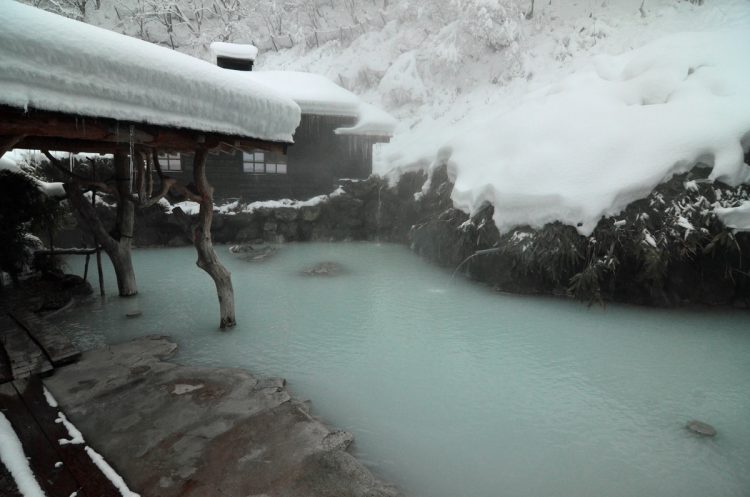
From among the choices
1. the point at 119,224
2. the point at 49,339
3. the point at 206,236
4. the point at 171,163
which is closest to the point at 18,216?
the point at 119,224

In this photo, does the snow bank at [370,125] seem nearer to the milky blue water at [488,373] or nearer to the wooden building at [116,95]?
the milky blue water at [488,373]

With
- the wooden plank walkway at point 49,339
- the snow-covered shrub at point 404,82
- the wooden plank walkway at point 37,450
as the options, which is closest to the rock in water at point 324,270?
the wooden plank walkway at point 49,339

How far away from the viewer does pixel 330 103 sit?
12750 millimetres

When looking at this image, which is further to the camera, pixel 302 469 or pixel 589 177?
pixel 589 177

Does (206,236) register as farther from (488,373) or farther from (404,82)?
(404,82)

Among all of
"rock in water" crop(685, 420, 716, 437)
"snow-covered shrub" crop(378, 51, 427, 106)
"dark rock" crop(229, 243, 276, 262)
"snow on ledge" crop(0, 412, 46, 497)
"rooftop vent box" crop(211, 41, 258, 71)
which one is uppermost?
"snow-covered shrub" crop(378, 51, 427, 106)

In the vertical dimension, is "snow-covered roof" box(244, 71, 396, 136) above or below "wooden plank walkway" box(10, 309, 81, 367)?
above

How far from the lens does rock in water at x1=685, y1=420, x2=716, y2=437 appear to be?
3.59 meters

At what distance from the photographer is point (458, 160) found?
10703mm

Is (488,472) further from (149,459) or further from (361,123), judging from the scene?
(361,123)

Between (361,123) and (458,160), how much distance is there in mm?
4050

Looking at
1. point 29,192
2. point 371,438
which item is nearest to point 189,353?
point 371,438

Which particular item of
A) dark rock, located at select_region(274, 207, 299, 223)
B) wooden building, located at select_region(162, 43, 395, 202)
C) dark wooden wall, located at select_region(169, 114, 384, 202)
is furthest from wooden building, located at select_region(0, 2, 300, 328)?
wooden building, located at select_region(162, 43, 395, 202)

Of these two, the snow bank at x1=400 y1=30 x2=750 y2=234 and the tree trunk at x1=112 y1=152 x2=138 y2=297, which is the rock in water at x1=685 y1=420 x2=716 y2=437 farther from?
the tree trunk at x1=112 y1=152 x2=138 y2=297
